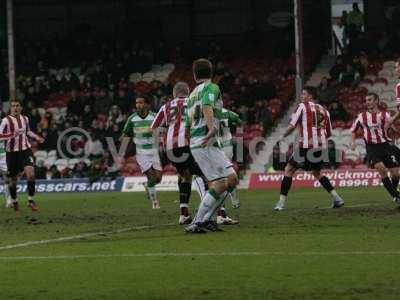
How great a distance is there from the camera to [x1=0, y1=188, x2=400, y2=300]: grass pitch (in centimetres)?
937

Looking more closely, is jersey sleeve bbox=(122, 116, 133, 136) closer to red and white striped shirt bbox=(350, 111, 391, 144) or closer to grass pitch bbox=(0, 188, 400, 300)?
grass pitch bbox=(0, 188, 400, 300)

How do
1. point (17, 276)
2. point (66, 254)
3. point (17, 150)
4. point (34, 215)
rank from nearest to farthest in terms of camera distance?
point (17, 276), point (66, 254), point (34, 215), point (17, 150)

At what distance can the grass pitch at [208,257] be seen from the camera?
30.7ft

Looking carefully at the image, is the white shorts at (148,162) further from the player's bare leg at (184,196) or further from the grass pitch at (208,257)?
the player's bare leg at (184,196)

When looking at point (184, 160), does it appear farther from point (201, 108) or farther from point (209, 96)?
point (209, 96)

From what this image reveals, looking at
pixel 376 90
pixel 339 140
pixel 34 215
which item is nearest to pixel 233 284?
pixel 34 215

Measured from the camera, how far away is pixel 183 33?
43344mm

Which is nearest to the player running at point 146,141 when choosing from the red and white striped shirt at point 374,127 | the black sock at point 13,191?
the black sock at point 13,191

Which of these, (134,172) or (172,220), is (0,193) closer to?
(134,172)

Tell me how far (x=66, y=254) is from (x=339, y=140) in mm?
21161

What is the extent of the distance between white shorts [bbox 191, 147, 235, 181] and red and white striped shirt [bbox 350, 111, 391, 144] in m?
6.18

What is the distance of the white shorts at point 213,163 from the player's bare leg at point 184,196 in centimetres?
254

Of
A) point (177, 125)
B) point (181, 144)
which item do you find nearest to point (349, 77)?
point (177, 125)

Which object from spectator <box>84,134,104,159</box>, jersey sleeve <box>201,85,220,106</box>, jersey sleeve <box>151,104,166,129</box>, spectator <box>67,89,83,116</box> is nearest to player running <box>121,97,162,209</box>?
jersey sleeve <box>151,104,166,129</box>
